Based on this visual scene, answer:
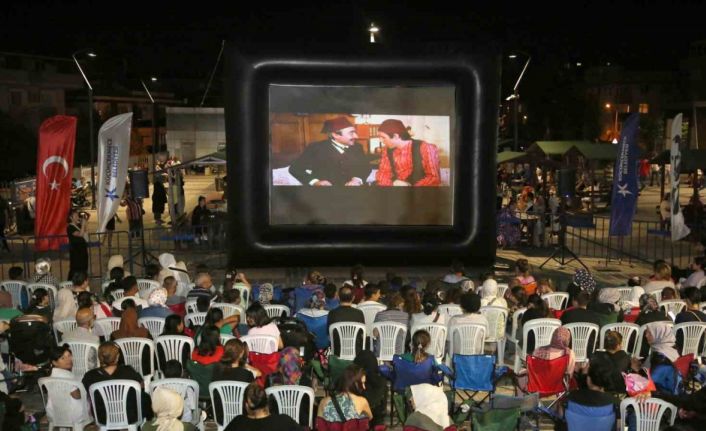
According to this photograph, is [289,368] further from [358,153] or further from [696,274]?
[358,153]

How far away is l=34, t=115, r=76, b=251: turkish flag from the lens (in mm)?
13422

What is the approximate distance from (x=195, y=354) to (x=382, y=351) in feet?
6.28

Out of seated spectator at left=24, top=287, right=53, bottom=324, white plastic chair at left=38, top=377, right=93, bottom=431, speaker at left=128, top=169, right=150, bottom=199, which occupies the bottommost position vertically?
white plastic chair at left=38, top=377, right=93, bottom=431

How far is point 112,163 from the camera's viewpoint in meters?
13.2

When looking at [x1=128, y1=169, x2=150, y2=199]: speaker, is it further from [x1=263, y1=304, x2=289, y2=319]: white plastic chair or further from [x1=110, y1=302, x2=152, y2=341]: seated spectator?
[x1=110, y1=302, x2=152, y2=341]: seated spectator

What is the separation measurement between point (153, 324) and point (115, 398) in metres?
2.04

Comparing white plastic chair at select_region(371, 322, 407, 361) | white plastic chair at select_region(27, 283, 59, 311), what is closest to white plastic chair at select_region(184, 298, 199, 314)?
white plastic chair at select_region(27, 283, 59, 311)

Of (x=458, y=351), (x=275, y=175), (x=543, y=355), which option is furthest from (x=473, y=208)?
(x=543, y=355)

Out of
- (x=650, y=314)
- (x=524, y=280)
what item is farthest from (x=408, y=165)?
(x=650, y=314)

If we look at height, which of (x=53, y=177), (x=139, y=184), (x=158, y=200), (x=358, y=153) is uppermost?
(x=358, y=153)

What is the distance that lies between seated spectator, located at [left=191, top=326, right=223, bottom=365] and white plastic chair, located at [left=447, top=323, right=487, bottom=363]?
2.29m

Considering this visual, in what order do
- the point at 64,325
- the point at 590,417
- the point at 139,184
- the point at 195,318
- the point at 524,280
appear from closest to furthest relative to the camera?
the point at 590,417
the point at 64,325
the point at 195,318
the point at 524,280
the point at 139,184

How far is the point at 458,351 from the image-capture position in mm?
7781

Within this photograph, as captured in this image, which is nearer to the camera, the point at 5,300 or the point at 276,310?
the point at 5,300
